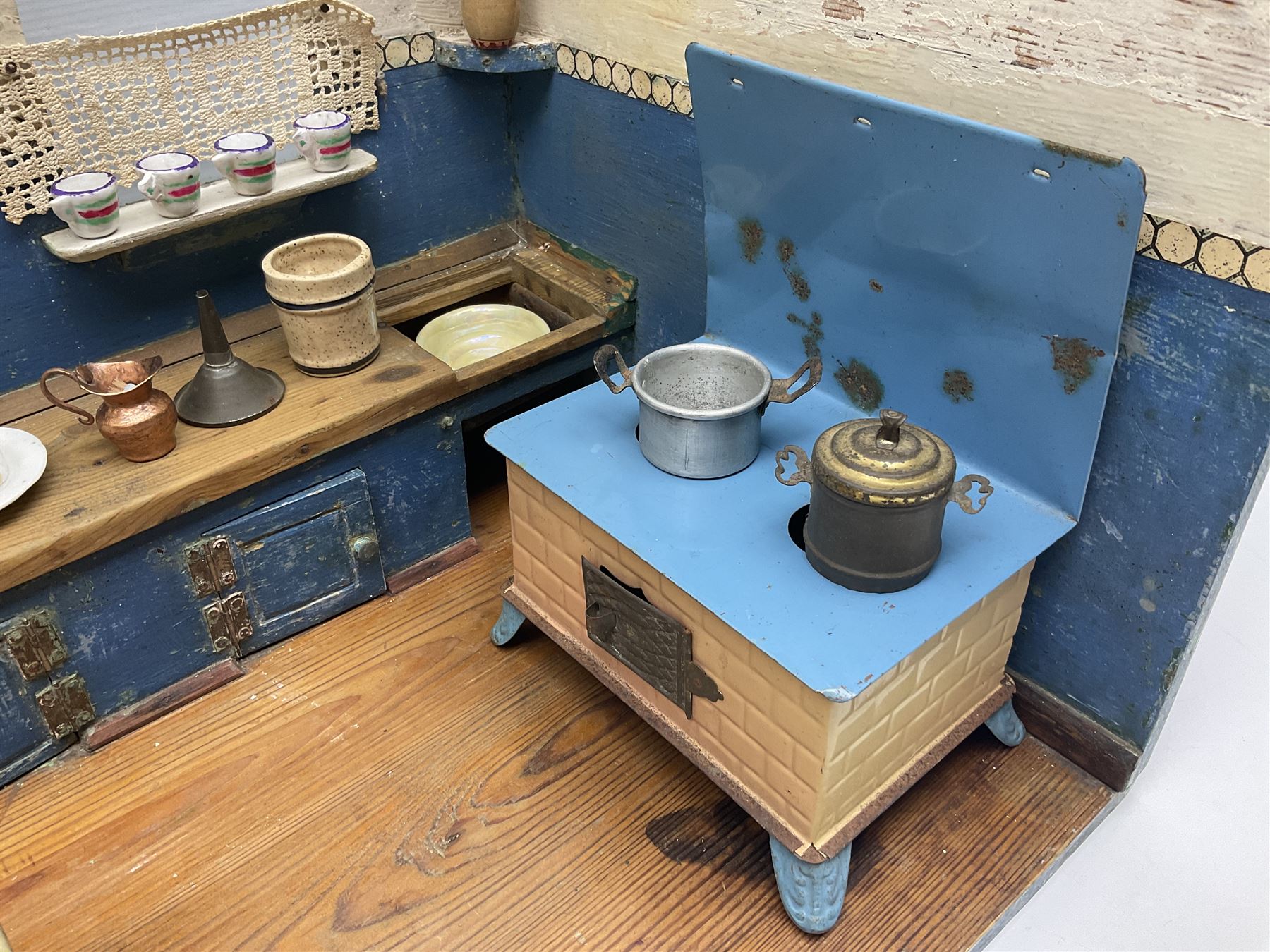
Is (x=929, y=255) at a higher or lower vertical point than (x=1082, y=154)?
lower

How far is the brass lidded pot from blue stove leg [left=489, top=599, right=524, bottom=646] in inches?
31.5

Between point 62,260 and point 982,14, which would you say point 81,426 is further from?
point 982,14

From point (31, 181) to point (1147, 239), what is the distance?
1.93 metres

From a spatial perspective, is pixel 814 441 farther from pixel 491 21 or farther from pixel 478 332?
pixel 491 21

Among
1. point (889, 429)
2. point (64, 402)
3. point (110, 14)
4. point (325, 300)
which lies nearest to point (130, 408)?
point (64, 402)

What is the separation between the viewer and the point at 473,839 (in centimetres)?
184

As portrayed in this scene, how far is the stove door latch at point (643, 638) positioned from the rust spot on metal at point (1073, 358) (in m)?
0.70

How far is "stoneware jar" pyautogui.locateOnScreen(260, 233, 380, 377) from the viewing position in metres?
2.07

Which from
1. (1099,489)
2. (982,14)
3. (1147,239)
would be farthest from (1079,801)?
(982,14)

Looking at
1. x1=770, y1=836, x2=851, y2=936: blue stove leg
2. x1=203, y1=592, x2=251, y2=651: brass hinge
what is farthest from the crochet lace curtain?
x1=770, y1=836, x2=851, y2=936: blue stove leg

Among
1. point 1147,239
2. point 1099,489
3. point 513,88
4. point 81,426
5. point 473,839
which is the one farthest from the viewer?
point 513,88

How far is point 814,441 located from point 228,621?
124 centimetres

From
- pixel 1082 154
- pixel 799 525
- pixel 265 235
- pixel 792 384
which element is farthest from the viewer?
pixel 265 235

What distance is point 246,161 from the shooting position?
2070 mm
